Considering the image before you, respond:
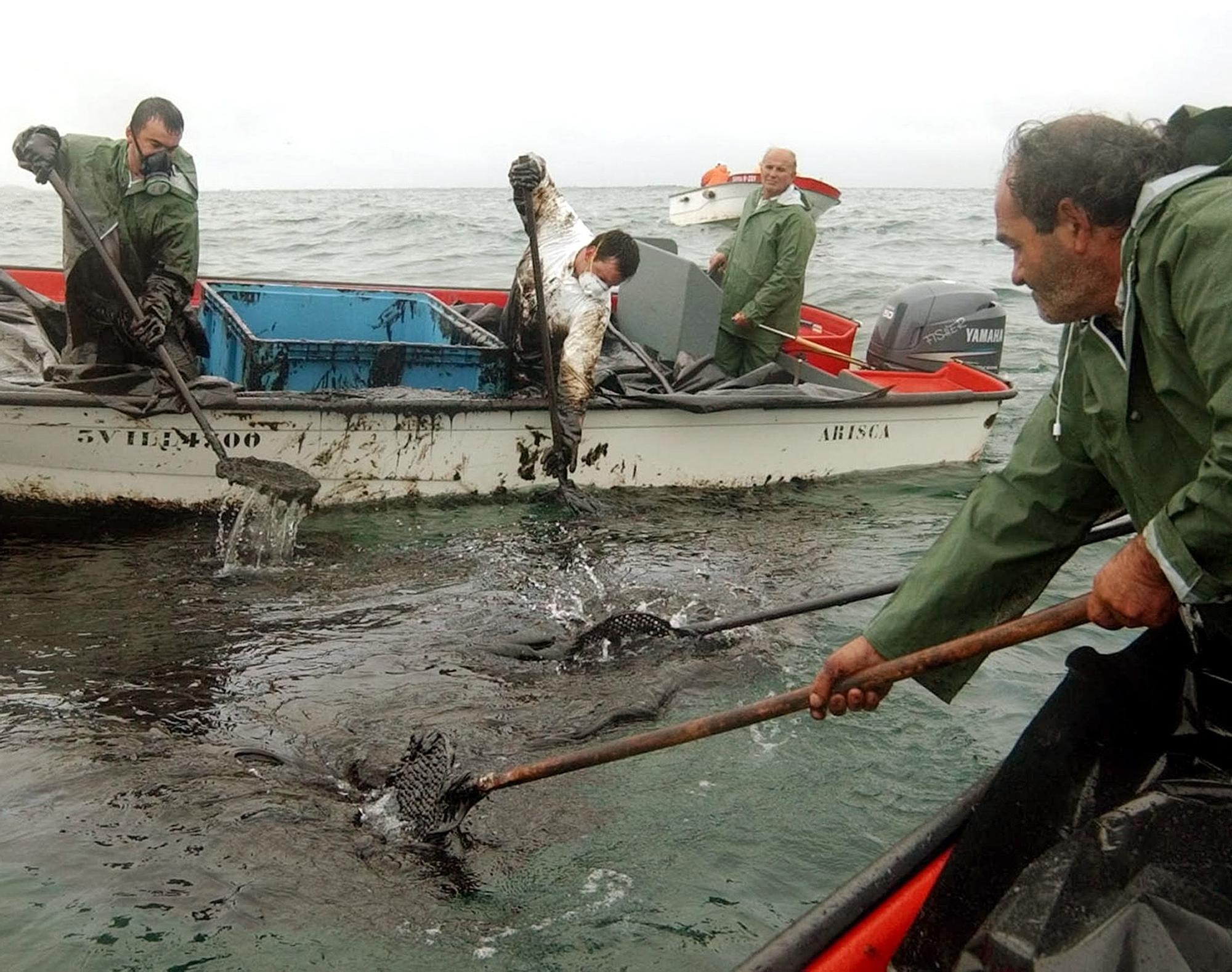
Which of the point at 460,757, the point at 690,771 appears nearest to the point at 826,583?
the point at 690,771

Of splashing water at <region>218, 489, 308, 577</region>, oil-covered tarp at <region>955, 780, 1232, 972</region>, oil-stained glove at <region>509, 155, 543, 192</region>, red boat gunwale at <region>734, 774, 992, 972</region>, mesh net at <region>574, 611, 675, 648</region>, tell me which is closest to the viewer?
oil-covered tarp at <region>955, 780, 1232, 972</region>

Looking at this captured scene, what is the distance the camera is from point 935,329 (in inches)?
398

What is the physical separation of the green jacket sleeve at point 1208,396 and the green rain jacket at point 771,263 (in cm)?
649

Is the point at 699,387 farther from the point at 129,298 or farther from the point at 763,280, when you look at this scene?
the point at 129,298

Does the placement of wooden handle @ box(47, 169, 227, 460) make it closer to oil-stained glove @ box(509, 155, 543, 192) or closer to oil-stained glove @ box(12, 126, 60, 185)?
oil-stained glove @ box(12, 126, 60, 185)

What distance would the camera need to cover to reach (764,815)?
4496 mm

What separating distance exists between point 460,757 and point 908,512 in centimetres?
468

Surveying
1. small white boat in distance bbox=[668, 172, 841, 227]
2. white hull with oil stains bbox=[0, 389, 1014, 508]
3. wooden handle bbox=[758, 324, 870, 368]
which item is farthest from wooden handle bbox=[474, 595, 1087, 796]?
small white boat in distance bbox=[668, 172, 841, 227]

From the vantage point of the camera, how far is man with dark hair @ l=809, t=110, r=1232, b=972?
2.15 metres

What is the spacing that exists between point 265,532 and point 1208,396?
17.9 feet

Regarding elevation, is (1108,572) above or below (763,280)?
below

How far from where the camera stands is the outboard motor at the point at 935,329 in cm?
1009

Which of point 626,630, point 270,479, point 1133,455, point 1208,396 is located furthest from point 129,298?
point 1208,396

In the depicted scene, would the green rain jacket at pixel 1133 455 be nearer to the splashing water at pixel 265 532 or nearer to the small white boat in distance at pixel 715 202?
the splashing water at pixel 265 532
